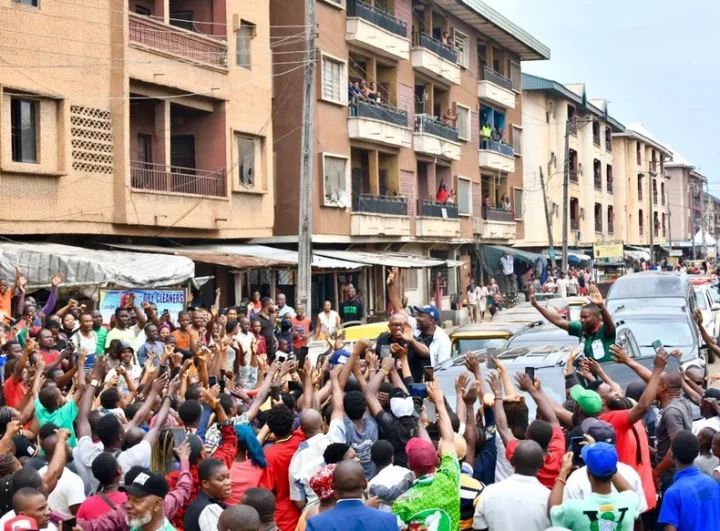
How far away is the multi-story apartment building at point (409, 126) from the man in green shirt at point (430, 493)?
73.5 feet

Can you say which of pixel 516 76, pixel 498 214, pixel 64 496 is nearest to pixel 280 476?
pixel 64 496

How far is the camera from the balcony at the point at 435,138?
36.2 metres

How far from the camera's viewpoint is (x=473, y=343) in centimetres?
1585

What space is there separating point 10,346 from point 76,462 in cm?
399

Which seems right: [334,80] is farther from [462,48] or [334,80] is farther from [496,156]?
[496,156]

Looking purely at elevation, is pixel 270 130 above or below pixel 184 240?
above

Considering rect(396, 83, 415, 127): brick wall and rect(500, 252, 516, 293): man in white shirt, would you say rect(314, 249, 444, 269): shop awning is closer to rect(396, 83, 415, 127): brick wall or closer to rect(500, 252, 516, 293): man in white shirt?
rect(396, 83, 415, 127): brick wall

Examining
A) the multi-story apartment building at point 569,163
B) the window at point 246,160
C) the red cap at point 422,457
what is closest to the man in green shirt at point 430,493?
the red cap at point 422,457

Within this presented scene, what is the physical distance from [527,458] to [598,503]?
1.48 ft

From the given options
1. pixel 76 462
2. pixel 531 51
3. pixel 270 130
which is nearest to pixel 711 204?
pixel 531 51

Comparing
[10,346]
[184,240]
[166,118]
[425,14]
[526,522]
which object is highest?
[425,14]

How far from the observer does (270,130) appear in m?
27.1

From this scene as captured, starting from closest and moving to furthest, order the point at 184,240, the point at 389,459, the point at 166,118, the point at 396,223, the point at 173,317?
1. the point at 389,459
2. the point at 173,317
3. the point at 166,118
4. the point at 184,240
5. the point at 396,223

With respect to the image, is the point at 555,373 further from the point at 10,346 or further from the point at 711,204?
the point at 711,204
